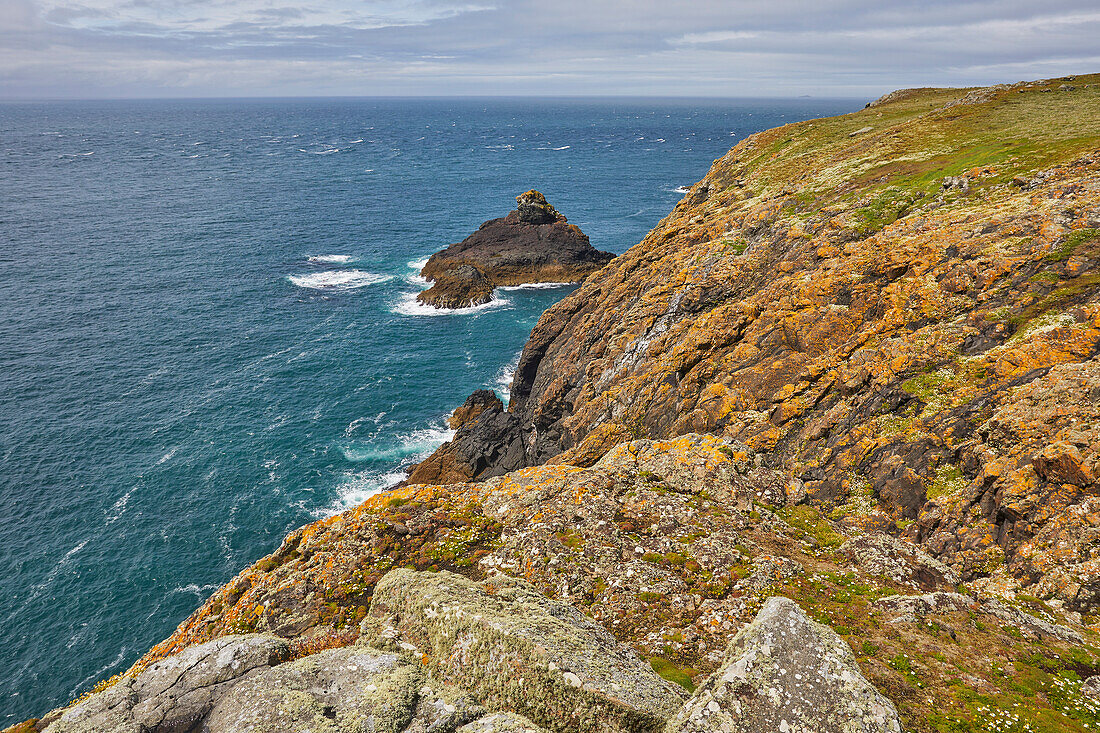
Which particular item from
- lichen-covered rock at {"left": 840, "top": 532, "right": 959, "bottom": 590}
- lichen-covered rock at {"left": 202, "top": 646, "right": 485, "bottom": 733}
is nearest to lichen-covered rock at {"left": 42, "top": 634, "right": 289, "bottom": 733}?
lichen-covered rock at {"left": 202, "top": 646, "right": 485, "bottom": 733}

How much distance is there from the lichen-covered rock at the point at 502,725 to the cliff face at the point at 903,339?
44.4ft

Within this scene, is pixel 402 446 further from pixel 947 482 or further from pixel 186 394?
pixel 947 482

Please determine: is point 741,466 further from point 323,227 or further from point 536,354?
point 323,227

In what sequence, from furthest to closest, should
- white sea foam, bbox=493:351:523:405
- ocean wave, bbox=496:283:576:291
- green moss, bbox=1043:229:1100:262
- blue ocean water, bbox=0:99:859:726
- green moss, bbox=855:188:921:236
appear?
ocean wave, bbox=496:283:576:291 < white sea foam, bbox=493:351:523:405 < blue ocean water, bbox=0:99:859:726 < green moss, bbox=855:188:921:236 < green moss, bbox=1043:229:1100:262

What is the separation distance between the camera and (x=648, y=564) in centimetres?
1525

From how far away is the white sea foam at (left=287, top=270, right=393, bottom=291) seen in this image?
97.5 m

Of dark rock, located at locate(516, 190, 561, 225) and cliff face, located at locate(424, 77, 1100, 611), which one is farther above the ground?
dark rock, located at locate(516, 190, 561, 225)

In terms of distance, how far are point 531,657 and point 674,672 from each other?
375cm

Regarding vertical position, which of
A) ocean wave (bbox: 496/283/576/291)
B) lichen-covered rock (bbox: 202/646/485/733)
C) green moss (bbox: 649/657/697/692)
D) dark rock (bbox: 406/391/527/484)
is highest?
lichen-covered rock (bbox: 202/646/485/733)

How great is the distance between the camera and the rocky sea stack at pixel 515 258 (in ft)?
313

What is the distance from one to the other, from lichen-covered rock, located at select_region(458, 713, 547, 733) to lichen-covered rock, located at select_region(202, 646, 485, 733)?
319mm

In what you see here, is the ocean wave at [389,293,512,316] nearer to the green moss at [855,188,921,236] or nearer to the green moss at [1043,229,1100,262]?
the green moss at [855,188,921,236]

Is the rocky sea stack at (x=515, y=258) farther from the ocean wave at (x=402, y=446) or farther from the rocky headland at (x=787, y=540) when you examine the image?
the rocky headland at (x=787, y=540)

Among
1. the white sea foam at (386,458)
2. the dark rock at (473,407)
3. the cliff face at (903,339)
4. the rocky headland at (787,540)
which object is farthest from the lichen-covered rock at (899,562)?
the dark rock at (473,407)
